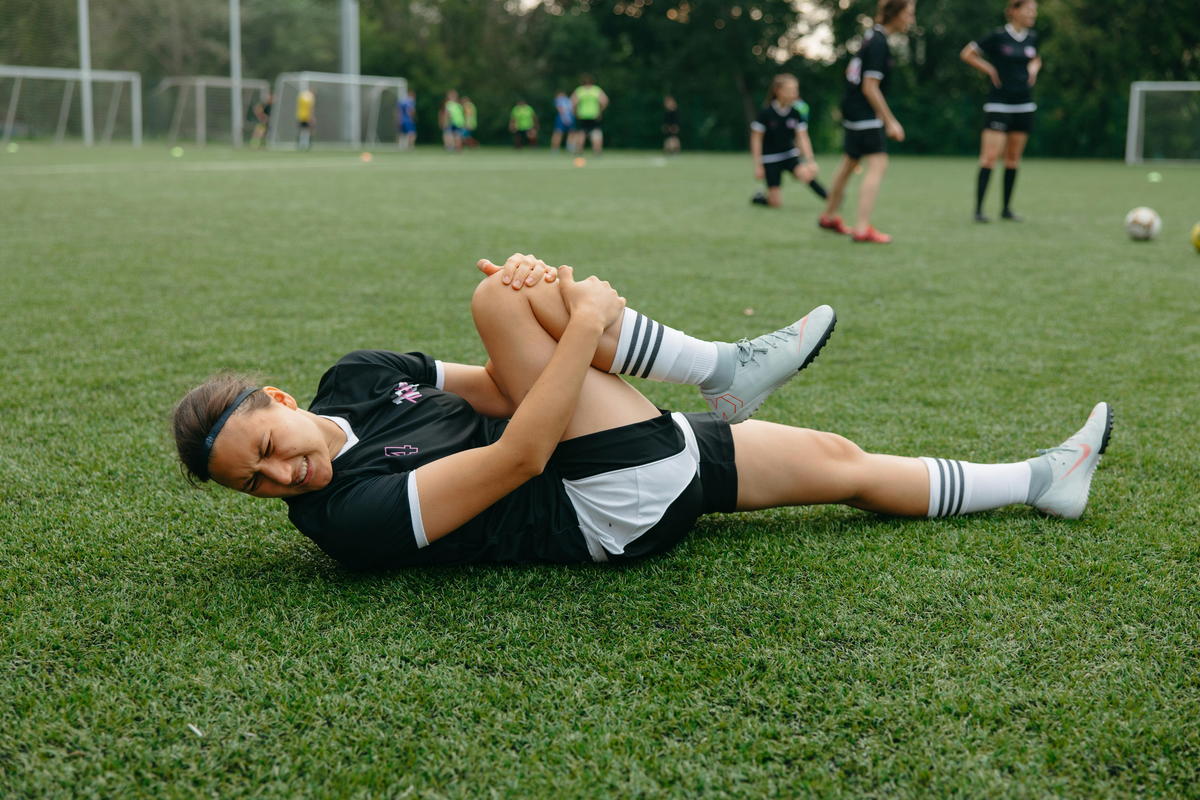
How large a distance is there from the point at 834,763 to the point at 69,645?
1.35 metres

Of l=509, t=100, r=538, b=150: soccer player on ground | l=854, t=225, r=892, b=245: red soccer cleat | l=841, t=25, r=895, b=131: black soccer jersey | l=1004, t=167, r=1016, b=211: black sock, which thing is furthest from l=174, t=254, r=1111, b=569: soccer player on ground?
l=509, t=100, r=538, b=150: soccer player on ground

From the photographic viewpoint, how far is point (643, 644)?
6.16 ft

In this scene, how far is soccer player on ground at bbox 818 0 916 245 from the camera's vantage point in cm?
777

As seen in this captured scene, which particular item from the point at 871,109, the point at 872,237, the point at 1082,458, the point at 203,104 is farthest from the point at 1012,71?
the point at 203,104

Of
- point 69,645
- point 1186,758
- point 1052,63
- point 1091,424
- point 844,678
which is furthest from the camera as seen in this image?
point 1052,63

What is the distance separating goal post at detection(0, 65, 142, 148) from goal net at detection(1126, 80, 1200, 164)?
23816 mm

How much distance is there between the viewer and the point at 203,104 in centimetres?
2800

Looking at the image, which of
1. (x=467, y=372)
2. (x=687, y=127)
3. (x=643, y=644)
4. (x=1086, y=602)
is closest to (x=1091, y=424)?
(x=1086, y=602)

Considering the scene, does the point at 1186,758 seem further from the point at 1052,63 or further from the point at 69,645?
the point at 1052,63

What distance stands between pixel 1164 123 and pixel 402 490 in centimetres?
2479

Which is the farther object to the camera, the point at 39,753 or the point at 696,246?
the point at 696,246

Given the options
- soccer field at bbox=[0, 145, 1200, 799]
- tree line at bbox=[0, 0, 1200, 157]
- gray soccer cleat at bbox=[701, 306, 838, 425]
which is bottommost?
soccer field at bbox=[0, 145, 1200, 799]

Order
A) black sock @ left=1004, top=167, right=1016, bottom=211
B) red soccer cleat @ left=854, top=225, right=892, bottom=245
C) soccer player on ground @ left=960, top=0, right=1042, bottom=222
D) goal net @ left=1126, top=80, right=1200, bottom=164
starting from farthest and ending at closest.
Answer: goal net @ left=1126, top=80, right=1200, bottom=164, black sock @ left=1004, top=167, right=1016, bottom=211, soccer player on ground @ left=960, top=0, right=1042, bottom=222, red soccer cleat @ left=854, top=225, right=892, bottom=245

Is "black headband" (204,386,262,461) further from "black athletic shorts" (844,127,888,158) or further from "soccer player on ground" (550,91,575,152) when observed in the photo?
"soccer player on ground" (550,91,575,152)
